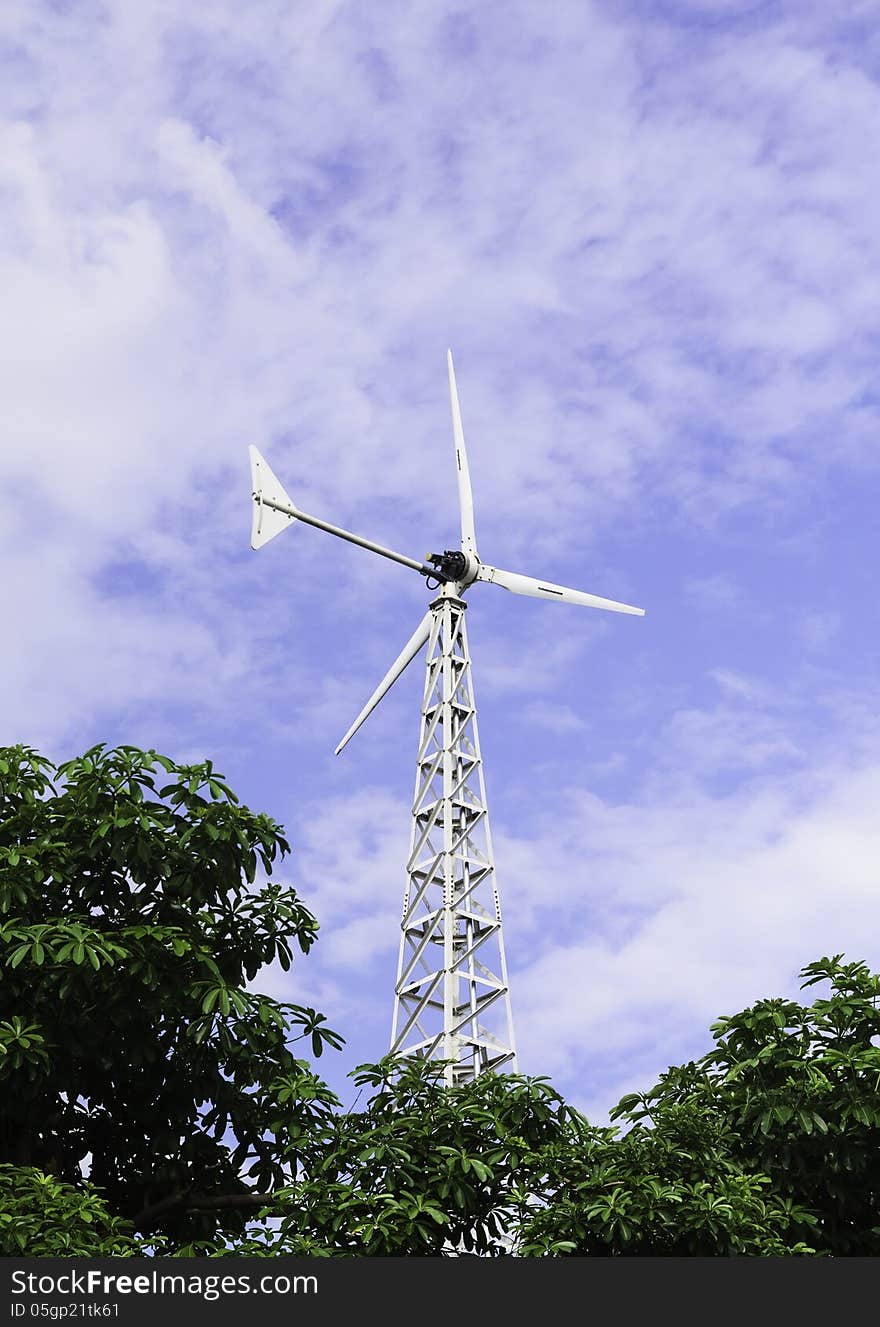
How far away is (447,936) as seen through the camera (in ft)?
137

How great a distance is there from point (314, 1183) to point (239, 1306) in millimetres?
3825

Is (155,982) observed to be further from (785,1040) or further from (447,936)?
(447,936)

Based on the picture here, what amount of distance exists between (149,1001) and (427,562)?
29395mm

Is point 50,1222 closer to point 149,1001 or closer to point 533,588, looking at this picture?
point 149,1001

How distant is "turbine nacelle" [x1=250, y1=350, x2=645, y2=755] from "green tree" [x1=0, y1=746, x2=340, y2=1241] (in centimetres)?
2609

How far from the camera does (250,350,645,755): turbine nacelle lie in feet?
152

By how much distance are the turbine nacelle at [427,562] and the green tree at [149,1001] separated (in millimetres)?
26089

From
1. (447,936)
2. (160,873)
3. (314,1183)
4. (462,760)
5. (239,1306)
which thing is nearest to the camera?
(239,1306)

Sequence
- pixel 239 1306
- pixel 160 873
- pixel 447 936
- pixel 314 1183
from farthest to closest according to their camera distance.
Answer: pixel 447 936 < pixel 160 873 < pixel 314 1183 < pixel 239 1306

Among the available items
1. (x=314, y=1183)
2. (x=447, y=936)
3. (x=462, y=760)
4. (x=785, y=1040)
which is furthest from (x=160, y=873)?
(x=462, y=760)

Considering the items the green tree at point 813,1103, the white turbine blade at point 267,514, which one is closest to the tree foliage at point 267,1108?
the green tree at point 813,1103

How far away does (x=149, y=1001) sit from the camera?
63.0ft

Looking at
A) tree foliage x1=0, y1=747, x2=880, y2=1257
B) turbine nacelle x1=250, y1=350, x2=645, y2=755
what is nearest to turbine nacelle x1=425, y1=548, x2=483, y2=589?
turbine nacelle x1=250, y1=350, x2=645, y2=755

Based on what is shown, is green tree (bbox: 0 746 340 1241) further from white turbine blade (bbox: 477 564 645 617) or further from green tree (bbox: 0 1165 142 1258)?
white turbine blade (bbox: 477 564 645 617)
